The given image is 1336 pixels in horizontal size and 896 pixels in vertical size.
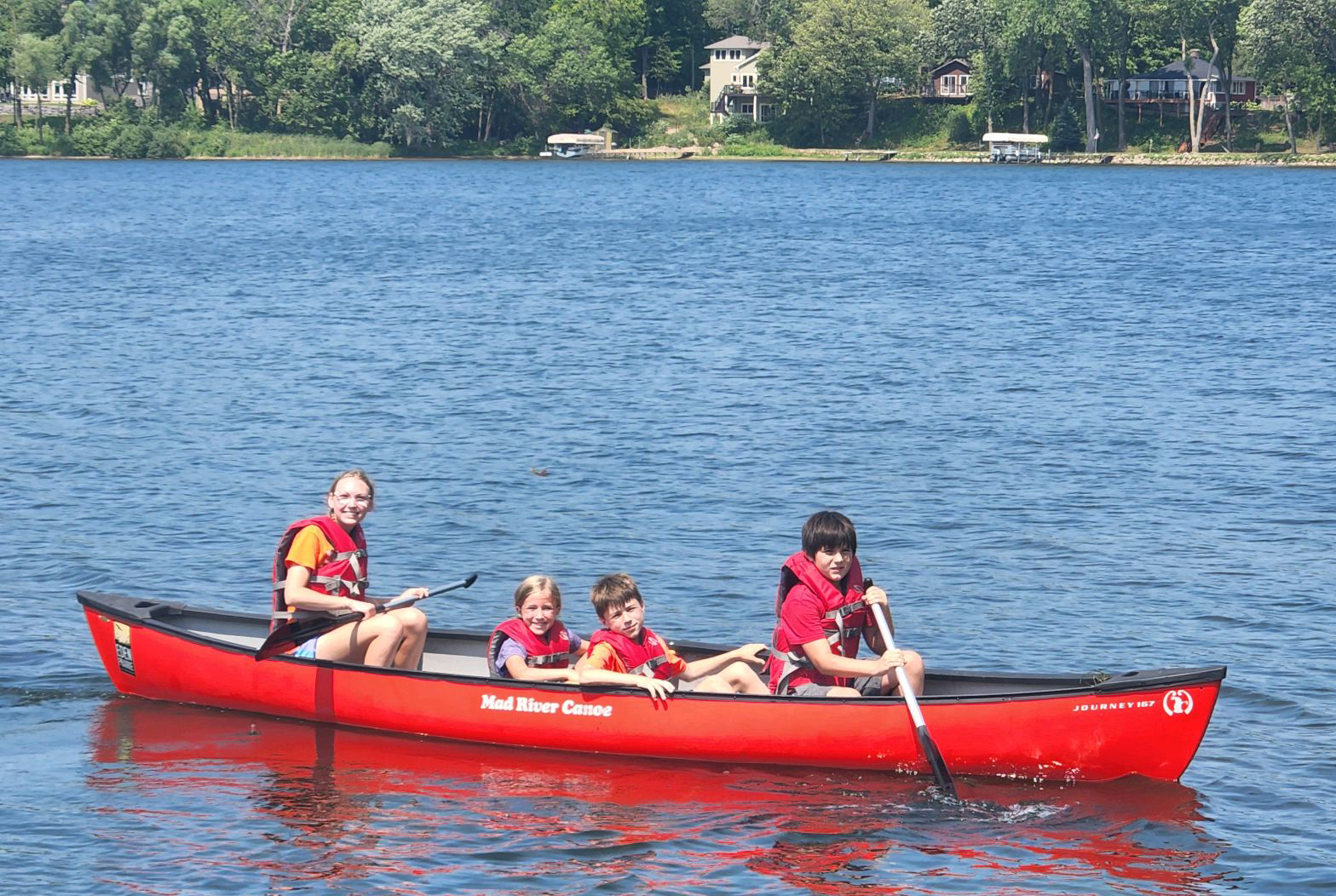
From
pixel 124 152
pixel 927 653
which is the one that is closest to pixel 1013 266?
pixel 927 653

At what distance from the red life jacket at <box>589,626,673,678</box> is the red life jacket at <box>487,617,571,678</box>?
0.78ft

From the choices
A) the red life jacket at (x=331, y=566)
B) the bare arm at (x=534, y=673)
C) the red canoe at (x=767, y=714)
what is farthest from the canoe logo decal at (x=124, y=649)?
the bare arm at (x=534, y=673)

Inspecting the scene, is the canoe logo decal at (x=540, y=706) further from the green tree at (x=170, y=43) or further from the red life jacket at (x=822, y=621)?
the green tree at (x=170, y=43)

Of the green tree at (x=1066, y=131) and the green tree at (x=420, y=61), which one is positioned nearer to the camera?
the green tree at (x=420, y=61)

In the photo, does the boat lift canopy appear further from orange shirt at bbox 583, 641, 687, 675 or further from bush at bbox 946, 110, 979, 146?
orange shirt at bbox 583, 641, 687, 675

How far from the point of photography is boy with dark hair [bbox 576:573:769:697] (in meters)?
9.74

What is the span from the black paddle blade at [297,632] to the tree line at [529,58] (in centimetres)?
8124

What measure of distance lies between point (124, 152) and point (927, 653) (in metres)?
92.9

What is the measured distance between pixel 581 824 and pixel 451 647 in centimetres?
216

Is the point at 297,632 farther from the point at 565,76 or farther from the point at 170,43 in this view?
the point at 170,43

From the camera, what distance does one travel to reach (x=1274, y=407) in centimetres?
2214

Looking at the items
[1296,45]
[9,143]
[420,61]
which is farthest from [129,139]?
[1296,45]

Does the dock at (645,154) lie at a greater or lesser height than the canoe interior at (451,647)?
greater

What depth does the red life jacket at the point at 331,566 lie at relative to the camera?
10195 millimetres
